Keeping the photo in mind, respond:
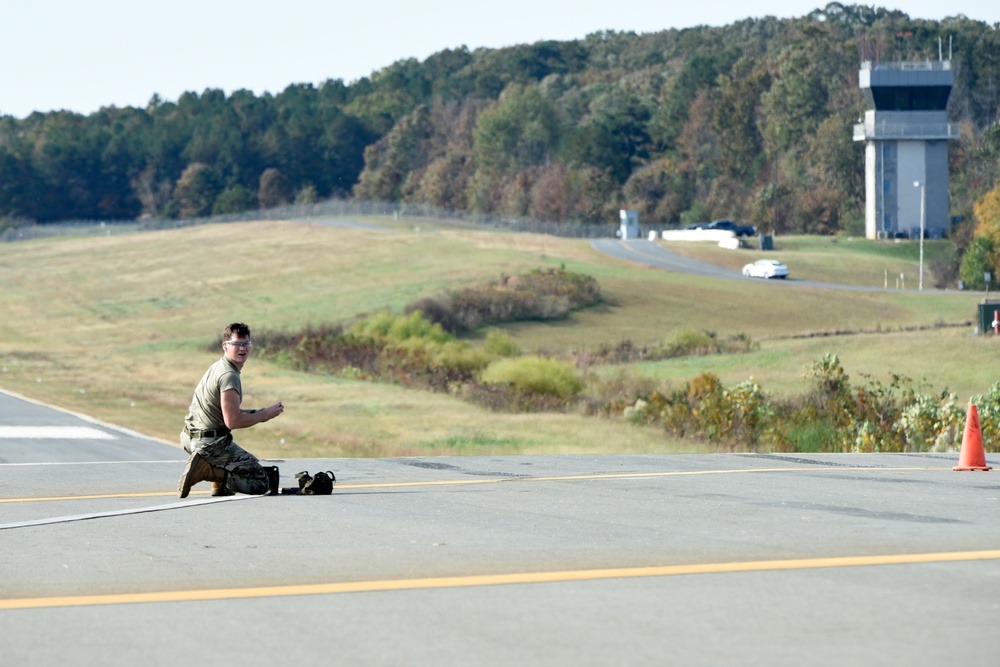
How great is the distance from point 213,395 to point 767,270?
8315 centimetres

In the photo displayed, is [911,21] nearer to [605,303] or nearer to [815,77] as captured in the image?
[815,77]

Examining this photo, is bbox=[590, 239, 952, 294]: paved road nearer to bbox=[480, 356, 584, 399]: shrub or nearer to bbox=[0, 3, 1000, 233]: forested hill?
bbox=[0, 3, 1000, 233]: forested hill

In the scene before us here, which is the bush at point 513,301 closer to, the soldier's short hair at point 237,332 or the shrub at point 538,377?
the shrub at point 538,377

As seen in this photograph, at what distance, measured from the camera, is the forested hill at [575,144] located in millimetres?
138000

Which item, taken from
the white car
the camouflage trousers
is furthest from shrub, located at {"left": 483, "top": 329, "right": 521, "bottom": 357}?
the camouflage trousers

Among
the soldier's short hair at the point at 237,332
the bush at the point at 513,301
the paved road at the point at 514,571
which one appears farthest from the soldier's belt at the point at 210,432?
the bush at the point at 513,301

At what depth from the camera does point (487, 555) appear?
1036 centimetres

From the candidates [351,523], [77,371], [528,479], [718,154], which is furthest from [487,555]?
[718,154]

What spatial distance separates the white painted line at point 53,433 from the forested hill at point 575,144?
10301 centimetres

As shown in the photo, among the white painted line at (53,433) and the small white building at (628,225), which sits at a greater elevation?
the small white building at (628,225)

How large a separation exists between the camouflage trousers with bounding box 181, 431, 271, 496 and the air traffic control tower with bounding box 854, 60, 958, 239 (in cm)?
10223

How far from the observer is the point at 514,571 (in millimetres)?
9672

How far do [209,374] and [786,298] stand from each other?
7187 centimetres

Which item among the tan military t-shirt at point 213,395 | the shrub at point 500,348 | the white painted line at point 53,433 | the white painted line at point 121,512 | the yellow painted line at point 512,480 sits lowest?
the shrub at point 500,348
